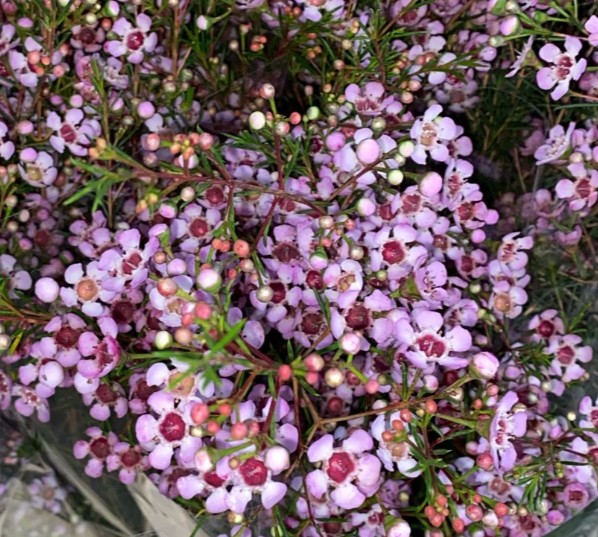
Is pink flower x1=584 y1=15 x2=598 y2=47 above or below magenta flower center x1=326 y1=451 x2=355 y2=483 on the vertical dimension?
above

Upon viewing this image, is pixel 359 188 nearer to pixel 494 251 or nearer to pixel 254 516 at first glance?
pixel 494 251

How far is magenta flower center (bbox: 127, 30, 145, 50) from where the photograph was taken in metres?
1.16

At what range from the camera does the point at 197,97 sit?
1255 mm

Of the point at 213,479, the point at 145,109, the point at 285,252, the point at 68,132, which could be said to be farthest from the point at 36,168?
the point at 213,479

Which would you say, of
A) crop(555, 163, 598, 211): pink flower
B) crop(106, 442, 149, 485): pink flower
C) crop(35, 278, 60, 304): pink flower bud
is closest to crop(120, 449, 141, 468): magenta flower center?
crop(106, 442, 149, 485): pink flower

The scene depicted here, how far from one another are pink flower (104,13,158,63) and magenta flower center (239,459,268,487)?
63 centimetres

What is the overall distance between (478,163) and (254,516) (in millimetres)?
642

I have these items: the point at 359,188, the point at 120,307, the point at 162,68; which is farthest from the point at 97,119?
the point at 359,188

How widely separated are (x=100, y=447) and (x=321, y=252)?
450 millimetres

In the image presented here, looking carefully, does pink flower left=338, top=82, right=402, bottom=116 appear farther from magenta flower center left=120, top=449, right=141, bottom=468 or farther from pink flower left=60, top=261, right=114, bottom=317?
magenta flower center left=120, top=449, right=141, bottom=468

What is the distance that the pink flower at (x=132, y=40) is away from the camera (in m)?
1.15

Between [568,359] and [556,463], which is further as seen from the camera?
[568,359]

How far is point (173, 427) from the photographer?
926 millimetres

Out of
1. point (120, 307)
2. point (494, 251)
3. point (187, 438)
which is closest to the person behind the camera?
point (187, 438)
